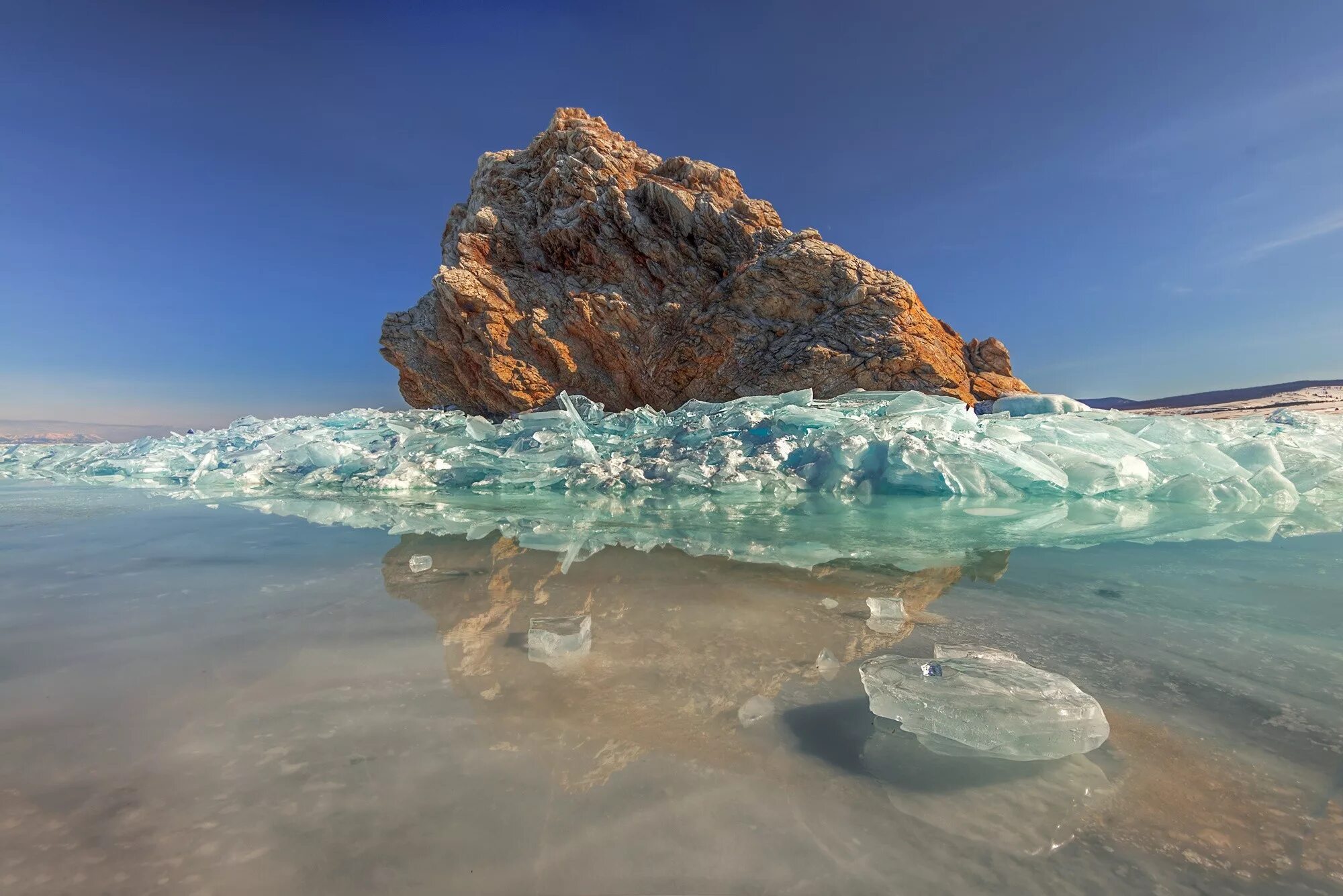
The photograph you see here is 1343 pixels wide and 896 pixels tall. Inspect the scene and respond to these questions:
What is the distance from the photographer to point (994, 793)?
2.97ft

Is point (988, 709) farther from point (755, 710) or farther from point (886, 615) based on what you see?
point (886, 615)

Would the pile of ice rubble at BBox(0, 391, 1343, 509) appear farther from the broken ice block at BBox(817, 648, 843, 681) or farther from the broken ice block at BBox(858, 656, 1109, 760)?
the broken ice block at BBox(858, 656, 1109, 760)

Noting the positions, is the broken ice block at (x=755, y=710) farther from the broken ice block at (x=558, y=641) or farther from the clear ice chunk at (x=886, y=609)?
the clear ice chunk at (x=886, y=609)

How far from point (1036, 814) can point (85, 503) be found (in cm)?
686

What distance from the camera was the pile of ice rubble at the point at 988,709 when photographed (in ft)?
3.24

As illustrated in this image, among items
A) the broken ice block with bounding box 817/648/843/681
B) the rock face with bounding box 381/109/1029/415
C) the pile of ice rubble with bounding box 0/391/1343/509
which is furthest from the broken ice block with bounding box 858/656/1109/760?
the rock face with bounding box 381/109/1029/415

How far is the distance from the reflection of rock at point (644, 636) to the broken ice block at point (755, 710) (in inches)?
0.5

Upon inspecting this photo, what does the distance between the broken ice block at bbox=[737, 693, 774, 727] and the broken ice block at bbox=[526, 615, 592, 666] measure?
0.46 m

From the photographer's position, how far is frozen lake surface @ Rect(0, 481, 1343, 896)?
78 cm

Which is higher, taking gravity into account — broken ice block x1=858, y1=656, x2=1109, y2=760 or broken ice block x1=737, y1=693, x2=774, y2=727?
broken ice block x1=858, y1=656, x2=1109, y2=760

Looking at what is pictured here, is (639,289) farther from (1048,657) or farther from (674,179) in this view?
(1048,657)

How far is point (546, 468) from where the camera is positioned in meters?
5.74

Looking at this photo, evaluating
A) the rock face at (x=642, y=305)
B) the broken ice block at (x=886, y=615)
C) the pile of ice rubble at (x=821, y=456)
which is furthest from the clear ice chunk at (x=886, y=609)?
the rock face at (x=642, y=305)

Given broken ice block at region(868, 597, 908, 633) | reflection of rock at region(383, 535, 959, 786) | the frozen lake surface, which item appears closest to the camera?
the frozen lake surface
